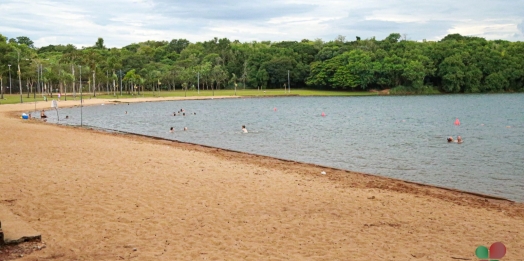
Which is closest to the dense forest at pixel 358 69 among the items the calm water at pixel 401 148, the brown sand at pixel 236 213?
the calm water at pixel 401 148

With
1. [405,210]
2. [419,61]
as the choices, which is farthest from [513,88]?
[405,210]

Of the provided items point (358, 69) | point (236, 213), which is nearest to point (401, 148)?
point (236, 213)

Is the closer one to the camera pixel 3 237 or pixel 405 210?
pixel 3 237

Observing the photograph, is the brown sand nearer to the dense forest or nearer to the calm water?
the calm water

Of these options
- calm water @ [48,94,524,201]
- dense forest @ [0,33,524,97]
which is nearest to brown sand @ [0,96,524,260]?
calm water @ [48,94,524,201]

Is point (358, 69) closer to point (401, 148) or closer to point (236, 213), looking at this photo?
point (401, 148)

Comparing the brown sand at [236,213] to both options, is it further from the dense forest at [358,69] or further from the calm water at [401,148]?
the dense forest at [358,69]

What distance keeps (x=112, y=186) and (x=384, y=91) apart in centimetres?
12976

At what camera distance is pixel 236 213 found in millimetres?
11500

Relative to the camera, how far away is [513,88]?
135625 mm

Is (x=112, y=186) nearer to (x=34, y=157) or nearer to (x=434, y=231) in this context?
(x=34, y=157)

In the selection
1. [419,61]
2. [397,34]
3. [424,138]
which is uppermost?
[397,34]

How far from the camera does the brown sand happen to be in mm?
8930

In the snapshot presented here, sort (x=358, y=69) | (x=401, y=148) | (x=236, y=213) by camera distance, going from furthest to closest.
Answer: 1. (x=358, y=69)
2. (x=401, y=148)
3. (x=236, y=213)
